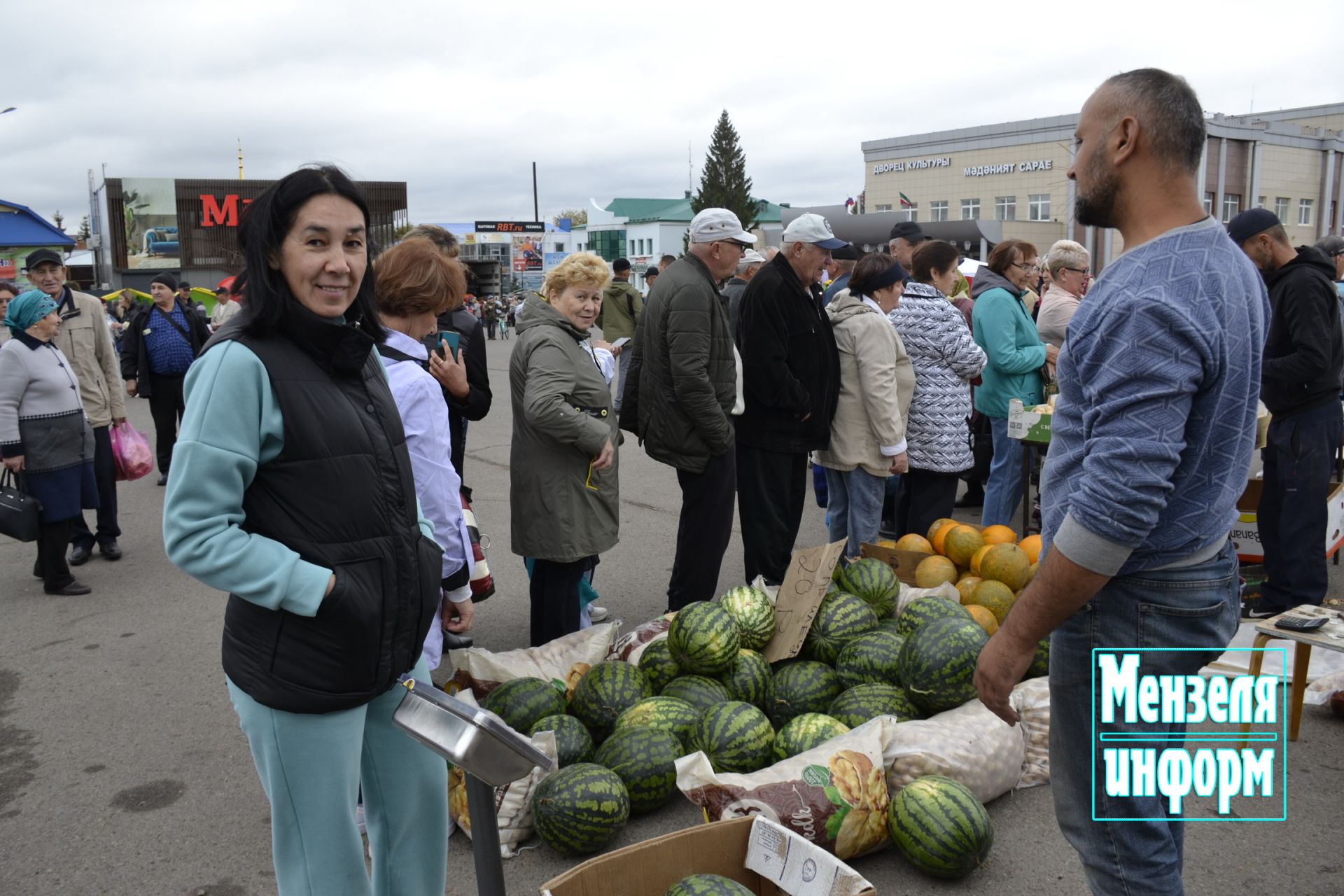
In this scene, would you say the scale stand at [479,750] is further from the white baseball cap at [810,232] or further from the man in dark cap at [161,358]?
the man in dark cap at [161,358]

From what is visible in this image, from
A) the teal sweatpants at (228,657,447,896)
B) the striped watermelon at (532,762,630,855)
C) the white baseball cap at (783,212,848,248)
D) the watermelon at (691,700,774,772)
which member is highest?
Result: the white baseball cap at (783,212,848,248)

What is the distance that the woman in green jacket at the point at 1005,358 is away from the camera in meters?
6.60

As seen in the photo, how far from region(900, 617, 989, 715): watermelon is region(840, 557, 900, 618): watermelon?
73 centimetres

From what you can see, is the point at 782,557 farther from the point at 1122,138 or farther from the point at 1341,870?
the point at 1122,138

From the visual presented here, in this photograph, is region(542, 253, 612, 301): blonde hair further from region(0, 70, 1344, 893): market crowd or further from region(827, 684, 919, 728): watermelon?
region(827, 684, 919, 728): watermelon

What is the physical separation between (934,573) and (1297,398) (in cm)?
210

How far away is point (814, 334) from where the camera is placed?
5.48 m

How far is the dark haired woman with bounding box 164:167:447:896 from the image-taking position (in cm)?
197

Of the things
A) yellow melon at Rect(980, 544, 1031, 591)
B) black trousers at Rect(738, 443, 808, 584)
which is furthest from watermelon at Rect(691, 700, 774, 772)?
black trousers at Rect(738, 443, 808, 584)

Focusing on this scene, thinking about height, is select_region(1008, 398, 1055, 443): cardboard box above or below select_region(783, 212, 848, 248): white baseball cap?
below

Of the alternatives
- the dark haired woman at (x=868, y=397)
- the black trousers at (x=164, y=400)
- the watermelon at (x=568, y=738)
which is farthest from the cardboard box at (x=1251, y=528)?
the black trousers at (x=164, y=400)

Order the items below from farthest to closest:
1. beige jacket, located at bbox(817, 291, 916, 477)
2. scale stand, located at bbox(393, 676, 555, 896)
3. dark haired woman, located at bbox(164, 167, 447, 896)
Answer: beige jacket, located at bbox(817, 291, 916, 477)
dark haired woman, located at bbox(164, 167, 447, 896)
scale stand, located at bbox(393, 676, 555, 896)

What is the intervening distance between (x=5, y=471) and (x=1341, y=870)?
7.51m

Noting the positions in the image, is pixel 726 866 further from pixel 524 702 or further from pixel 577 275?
pixel 577 275
